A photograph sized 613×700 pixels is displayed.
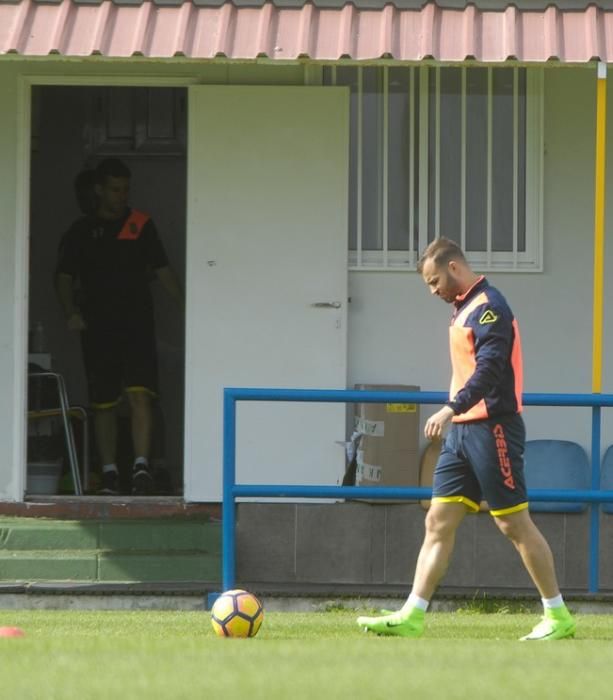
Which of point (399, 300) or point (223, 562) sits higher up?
point (399, 300)

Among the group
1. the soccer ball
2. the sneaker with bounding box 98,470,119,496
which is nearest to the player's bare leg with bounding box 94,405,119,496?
the sneaker with bounding box 98,470,119,496

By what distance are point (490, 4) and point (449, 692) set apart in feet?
16.4

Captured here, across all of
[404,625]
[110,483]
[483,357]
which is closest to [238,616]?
[404,625]

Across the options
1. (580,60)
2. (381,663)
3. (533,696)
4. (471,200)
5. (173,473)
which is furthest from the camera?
(173,473)

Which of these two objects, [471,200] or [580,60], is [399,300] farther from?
[580,60]

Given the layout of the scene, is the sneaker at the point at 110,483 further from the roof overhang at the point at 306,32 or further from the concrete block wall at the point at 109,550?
the roof overhang at the point at 306,32

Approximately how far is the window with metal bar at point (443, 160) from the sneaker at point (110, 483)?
223 cm

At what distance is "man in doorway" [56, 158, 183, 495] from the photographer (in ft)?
39.5

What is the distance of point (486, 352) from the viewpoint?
783cm

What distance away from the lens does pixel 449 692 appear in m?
6.04

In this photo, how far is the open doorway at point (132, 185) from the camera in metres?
13.7

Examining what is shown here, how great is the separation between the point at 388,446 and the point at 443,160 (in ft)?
6.23

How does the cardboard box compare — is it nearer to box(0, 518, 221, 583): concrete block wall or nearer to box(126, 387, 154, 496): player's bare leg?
box(0, 518, 221, 583): concrete block wall

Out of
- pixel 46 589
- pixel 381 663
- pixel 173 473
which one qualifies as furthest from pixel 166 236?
pixel 381 663
